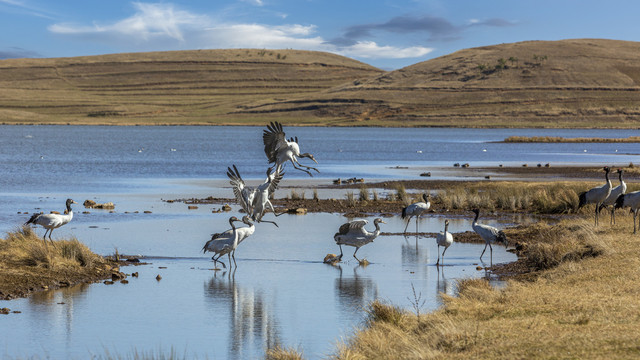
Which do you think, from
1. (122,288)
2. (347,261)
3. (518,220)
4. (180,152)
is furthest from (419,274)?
(180,152)

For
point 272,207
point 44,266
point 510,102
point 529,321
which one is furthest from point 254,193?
point 510,102

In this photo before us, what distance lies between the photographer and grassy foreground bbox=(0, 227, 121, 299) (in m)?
17.1

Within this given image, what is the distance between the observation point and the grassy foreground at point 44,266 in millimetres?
17109

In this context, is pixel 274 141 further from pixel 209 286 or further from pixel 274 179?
pixel 209 286

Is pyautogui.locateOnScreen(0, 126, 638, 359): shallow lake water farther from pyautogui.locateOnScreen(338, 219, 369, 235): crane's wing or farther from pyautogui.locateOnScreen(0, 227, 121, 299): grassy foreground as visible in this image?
pyautogui.locateOnScreen(338, 219, 369, 235): crane's wing

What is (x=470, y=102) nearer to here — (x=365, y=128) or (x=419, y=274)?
(x=365, y=128)

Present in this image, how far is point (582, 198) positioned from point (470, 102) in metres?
160

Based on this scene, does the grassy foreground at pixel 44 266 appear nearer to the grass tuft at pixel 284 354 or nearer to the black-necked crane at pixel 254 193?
the black-necked crane at pixel 254 193

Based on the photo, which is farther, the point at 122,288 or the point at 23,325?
the point at 122,288

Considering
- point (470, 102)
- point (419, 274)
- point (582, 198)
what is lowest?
point (419, 274)

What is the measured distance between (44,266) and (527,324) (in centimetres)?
1164

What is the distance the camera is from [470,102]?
18188cm

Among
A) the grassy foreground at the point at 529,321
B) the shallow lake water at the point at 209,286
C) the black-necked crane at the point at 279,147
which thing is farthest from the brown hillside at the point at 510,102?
the black-necked crane at the point at 279,147

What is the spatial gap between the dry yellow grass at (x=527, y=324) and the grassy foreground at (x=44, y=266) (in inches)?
310
